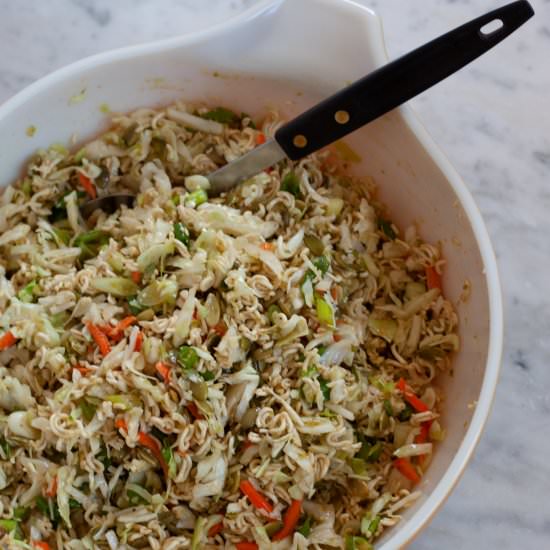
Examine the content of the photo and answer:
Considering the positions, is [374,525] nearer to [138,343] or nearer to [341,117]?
[138,343]

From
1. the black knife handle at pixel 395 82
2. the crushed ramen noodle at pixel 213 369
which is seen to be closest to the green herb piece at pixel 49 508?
the crushed ramen noodle at pixel 213 369

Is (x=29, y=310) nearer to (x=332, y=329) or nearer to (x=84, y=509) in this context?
(x=84, y=509)

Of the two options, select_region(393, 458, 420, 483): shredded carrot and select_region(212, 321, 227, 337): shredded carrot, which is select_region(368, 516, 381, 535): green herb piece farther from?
select_region(212, 321, 227, 337): shredded carrot

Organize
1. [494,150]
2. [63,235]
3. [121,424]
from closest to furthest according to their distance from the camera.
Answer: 1. [121,424]
2. [63,235]
3. [494,150]

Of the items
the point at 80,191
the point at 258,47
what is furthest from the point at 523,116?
the point at 80,191

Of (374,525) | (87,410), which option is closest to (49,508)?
(87,410)

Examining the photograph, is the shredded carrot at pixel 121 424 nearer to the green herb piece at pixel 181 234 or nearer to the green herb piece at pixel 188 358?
the green herb piece at pixel 188 358
